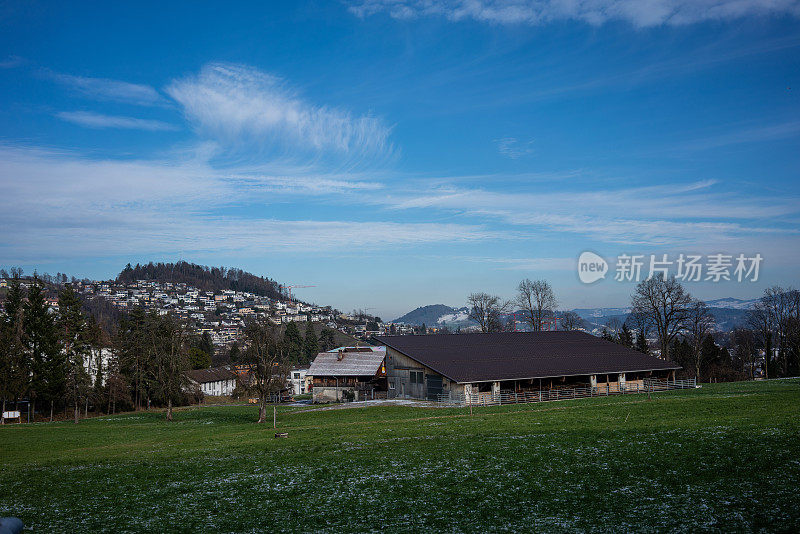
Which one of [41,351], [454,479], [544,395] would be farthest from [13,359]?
[454,479]

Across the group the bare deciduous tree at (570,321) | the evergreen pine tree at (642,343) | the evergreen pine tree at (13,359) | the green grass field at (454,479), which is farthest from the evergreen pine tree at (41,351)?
the evergreen pine tree at (642,343)

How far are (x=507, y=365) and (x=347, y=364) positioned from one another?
2405 cm

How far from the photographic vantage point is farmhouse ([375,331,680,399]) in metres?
48.0

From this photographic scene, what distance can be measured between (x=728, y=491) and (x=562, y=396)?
117ft

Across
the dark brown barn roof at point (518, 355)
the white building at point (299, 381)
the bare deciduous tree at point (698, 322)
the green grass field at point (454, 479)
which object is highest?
the bare deciduous tree at point (698, 322)

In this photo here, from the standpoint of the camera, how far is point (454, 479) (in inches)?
652

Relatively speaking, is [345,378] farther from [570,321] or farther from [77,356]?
[570,321]

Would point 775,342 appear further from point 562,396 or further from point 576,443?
point 576,443

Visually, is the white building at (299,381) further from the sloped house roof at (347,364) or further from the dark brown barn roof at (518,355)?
the dark brown barn roof at (518,355)

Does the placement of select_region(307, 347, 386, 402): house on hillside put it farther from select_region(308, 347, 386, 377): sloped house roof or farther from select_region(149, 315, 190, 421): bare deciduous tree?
select_region(149, 315, 190, 421): bare deciduous tree

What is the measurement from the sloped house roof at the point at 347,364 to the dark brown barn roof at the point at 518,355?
898 centimetres

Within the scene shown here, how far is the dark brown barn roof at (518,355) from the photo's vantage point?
160ft

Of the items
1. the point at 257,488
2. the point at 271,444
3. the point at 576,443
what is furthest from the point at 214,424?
the point at 576,443

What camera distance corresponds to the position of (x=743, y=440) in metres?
18.3
